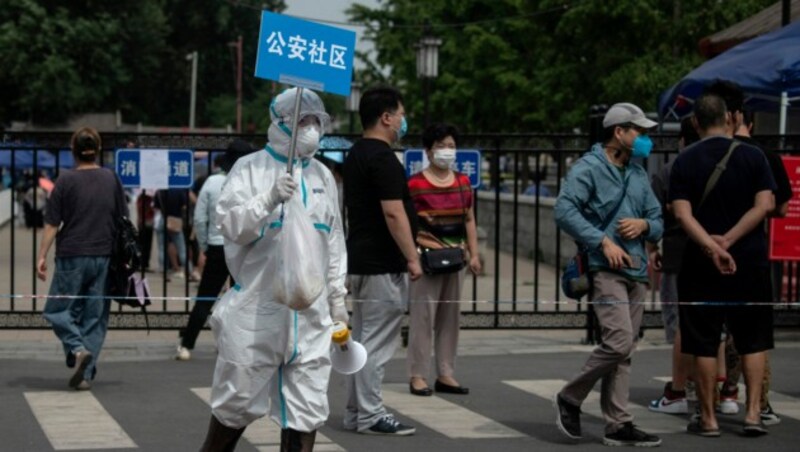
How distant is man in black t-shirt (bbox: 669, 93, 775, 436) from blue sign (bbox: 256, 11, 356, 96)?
8.03ft

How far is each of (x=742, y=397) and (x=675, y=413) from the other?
885 mm

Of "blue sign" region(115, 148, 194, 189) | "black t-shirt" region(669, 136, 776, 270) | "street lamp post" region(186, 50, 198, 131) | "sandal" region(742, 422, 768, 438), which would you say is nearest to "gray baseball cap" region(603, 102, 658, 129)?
"black t-shirt" region(669, 136, 776, 270)

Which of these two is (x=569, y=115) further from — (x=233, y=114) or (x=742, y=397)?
(x=233, y=114)

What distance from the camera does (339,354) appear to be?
24.9ft

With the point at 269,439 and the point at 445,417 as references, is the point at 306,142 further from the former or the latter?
the point at 445,417

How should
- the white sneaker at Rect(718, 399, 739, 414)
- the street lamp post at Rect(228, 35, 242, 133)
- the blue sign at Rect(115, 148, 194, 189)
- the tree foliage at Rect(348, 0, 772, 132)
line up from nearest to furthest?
1. the white sneaker at Rect(718, 399, 739, 414)
2. the blue sign at Rect(115, 148, 194, 189)
3. the tree foliage at Rect(348, 0, 772, 132)
4. the street lamp post at Rect(228, 35, 242, 133)

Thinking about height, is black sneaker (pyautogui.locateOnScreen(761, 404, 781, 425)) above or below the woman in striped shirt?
below

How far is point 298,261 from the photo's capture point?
6.93m

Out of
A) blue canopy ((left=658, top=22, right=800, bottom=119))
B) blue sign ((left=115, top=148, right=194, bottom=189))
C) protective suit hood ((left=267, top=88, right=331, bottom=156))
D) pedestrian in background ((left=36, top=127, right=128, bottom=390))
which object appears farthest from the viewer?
blue sign ((left=115, top=148, right=194, bottom=189))

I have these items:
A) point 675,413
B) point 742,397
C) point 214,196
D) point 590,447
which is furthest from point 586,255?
point 214,196

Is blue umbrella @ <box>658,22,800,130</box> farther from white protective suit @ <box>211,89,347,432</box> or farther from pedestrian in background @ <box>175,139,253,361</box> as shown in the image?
white protective suit @ <box>211,89,347,432</box>

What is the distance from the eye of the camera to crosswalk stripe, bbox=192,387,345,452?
8.87 meters

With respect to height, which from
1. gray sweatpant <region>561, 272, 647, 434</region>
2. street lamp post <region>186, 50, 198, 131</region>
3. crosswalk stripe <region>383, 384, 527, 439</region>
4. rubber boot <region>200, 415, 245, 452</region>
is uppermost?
street lamp post <region>186, 50, 198, 131</region>

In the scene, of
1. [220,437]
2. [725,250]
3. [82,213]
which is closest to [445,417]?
[725,250]
